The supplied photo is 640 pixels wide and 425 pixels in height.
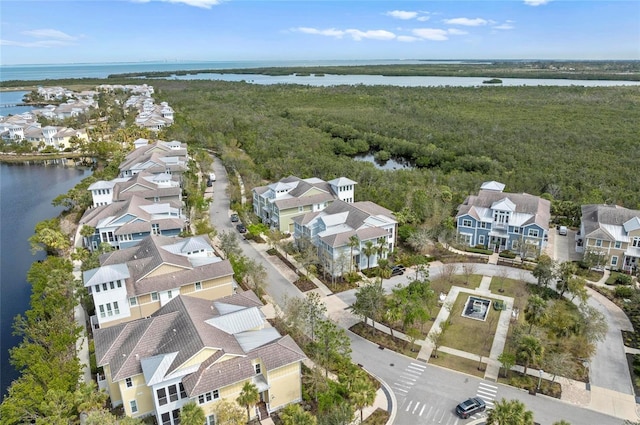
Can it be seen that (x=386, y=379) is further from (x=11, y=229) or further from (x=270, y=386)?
(x=11, y=229)

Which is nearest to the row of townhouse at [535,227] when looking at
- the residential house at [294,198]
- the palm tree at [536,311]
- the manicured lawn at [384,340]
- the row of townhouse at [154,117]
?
the palm tree at [536,311]

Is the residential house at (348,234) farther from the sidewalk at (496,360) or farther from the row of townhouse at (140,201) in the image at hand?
the row of townhouse at (140,201)

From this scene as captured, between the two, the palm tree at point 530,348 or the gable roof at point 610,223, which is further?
the gable roof at point 610,223

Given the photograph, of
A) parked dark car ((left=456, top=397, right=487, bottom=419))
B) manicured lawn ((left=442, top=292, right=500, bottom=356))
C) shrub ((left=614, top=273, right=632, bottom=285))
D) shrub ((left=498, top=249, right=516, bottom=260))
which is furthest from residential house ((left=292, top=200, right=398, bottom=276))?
shrub ((left=614, top=273, right=632, bottom=285))

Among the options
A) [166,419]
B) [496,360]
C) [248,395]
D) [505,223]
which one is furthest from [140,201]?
[505,223]

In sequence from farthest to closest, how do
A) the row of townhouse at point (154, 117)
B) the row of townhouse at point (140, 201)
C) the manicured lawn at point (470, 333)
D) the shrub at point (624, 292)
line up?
the row of townhouse at point (154, 117) → the row of townhouse at point (140, 201) → the shrub at point (624, 292) → the manicured lawn at point (470, 333)

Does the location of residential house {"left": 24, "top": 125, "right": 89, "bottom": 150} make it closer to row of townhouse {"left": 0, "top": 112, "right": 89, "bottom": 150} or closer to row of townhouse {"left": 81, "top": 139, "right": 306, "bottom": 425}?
row of townhouse {"left": 0, "top": 112, "right": 89, "bottom": 150}

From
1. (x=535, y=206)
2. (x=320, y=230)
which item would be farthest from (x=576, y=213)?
(x=320, y=230)

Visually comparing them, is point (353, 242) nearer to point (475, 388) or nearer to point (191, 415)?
point (475, 388)
